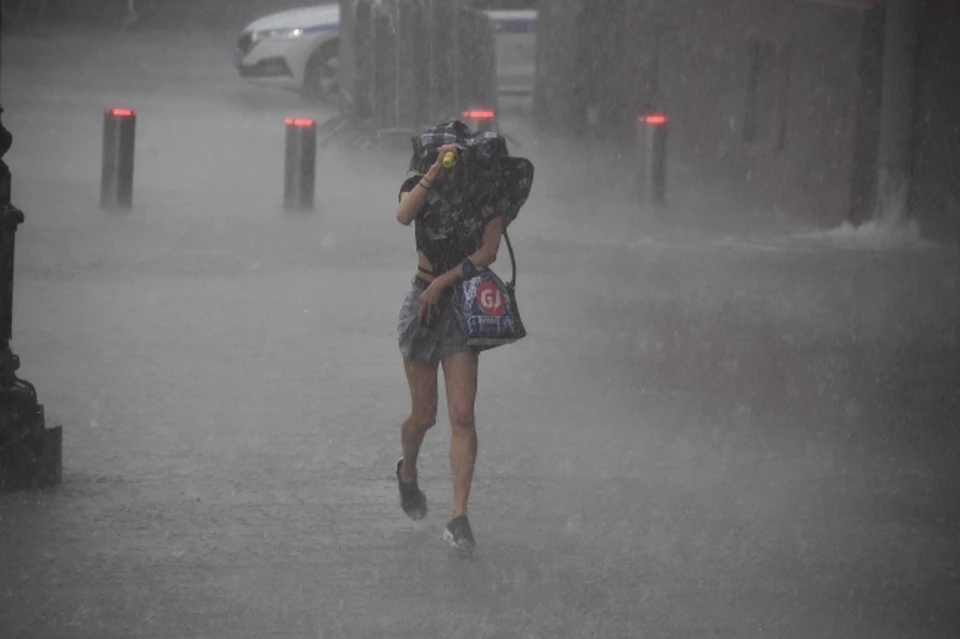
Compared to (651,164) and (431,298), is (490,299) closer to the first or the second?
(431,298)

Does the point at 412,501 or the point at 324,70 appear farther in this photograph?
the point at 324,70

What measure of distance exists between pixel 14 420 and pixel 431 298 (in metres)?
1.89

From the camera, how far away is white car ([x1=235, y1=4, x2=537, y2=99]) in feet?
88.5

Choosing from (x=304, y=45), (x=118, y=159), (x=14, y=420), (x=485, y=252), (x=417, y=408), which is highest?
(x=304, y=45)

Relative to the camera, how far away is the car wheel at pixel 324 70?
27031mm

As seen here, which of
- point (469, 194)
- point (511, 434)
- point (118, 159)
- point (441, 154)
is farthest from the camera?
point (118, 159)

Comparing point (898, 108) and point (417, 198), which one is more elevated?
point (898, 108)

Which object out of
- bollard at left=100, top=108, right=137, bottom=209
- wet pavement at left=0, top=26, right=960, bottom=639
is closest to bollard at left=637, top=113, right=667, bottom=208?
wet pavement at left=0, top=26, right=960, bottom=639

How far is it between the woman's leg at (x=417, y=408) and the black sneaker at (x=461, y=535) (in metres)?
0.43

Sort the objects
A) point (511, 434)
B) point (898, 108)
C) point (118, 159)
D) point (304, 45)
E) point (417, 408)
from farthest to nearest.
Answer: point (304, 45) < point (118, 159) < point (898, 108) < point (511, 434) < point (417, 408)

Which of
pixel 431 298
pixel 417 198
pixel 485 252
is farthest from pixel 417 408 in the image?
pixel 417 198

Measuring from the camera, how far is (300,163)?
16.5m

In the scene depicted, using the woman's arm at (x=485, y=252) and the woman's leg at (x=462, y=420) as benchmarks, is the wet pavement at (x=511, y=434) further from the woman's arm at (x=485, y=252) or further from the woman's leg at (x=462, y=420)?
the woman's arm at (x=485, y=252)

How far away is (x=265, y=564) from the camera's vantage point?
638cm
